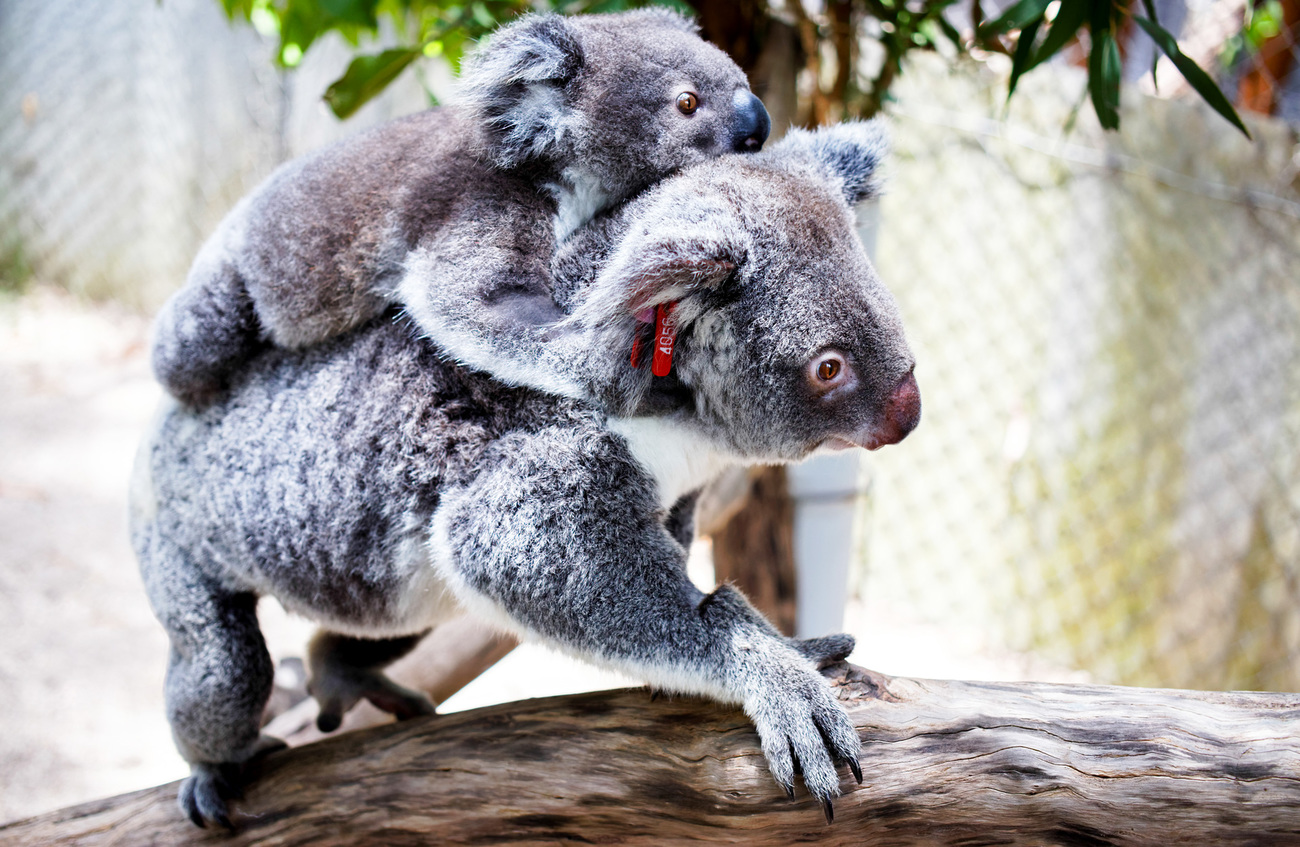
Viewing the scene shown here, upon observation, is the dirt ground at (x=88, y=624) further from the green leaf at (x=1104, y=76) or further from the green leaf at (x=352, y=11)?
the green leaf at (x=1104, y=76)

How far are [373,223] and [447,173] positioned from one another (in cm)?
16

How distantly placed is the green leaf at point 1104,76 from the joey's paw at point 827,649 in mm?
1284

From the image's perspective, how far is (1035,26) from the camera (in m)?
1.95

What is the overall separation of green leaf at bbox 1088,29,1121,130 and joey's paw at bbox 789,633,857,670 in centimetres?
128

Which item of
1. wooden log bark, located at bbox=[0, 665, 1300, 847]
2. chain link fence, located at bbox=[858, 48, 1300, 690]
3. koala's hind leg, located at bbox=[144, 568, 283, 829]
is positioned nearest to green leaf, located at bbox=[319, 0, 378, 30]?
koala's hind leg, located at bbox=[144, 568, 283, 829]

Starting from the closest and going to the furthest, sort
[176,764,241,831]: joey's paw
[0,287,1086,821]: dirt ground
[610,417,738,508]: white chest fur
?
[610,417,738,508]: white chest fur → [176,764,241,831]: joey's paw → [0,287,1086,821]: dirt ground

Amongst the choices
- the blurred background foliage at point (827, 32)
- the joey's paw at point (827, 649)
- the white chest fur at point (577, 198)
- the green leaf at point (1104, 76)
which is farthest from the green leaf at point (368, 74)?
the joey's paw at point (827, 649)

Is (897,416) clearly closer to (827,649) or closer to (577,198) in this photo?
(827,649)

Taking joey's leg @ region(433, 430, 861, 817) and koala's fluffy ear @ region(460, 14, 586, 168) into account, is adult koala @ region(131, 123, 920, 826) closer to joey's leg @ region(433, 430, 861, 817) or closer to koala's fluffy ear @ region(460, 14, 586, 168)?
joey's leg @ region(433, 430, 861, 817)

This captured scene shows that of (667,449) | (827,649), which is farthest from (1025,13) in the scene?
(827,649)

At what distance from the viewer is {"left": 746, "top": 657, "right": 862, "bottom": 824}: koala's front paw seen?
1374 mm

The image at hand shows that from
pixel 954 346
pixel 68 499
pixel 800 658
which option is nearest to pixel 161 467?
pixel 800 658

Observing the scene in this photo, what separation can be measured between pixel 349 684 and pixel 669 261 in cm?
157

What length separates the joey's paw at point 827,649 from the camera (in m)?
1.54
